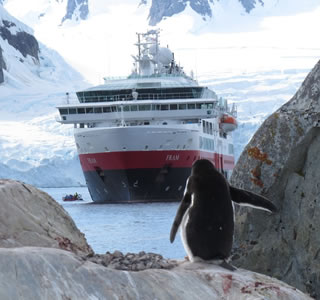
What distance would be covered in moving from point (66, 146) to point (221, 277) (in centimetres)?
6103

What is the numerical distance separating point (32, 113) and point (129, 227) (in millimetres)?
73982

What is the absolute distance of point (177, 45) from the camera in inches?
6757

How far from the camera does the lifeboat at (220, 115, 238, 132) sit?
51531 millimetres

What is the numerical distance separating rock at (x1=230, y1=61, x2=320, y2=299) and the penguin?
4.08 feet

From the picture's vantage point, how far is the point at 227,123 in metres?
52.2

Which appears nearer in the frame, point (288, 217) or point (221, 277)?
point (221, 277)

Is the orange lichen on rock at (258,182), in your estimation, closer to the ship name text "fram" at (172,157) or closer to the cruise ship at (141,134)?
the cruise ship at (141,134)

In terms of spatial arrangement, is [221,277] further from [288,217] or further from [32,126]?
[32,126]

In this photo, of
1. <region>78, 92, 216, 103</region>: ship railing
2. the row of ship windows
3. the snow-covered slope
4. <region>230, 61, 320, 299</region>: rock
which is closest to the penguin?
<region>230, 61, 320, 299</region>: rock

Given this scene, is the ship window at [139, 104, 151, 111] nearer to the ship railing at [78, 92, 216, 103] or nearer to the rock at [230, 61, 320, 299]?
the ship railing at [78, 92, 216, 103]

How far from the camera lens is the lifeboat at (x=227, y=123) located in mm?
51531

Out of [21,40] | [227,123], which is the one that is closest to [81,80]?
[21,40]

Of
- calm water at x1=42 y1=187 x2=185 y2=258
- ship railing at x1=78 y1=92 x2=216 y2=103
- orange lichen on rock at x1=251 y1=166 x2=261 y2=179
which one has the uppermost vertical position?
orange lichen on rock at x1=251 y1=166 x2=261 y2=179

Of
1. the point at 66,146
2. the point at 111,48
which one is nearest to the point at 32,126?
the point at 66,146
